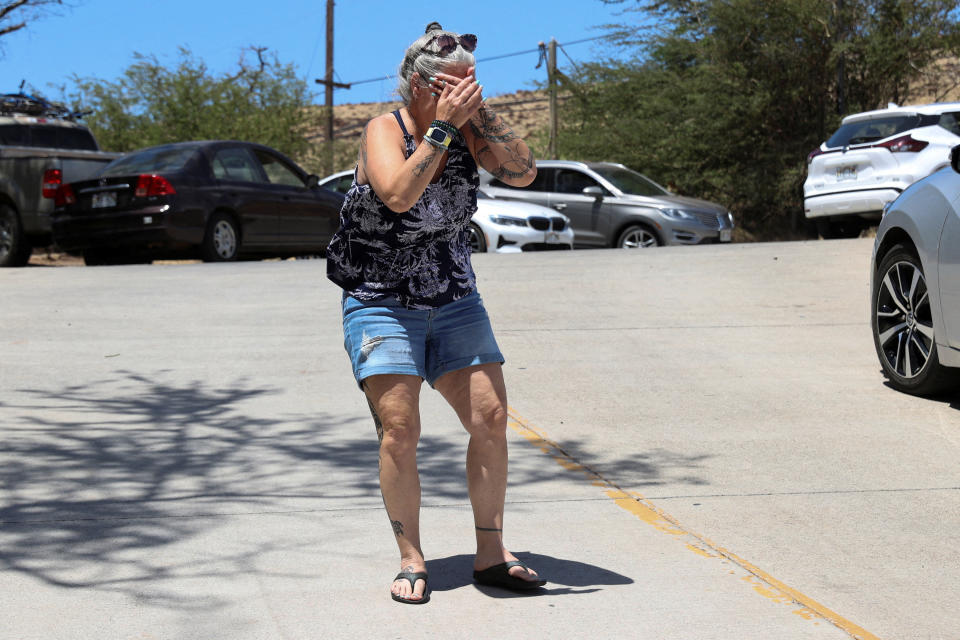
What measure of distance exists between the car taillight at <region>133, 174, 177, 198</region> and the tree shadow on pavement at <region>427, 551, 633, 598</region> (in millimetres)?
11222

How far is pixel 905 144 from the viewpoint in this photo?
53.8 feet

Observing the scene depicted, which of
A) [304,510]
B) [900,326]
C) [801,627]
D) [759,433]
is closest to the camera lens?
[801,627]

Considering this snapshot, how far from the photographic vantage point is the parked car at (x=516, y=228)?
57.9ft

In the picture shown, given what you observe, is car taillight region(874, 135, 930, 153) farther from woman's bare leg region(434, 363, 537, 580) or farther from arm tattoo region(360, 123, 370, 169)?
arm tattoo region(360, 123, 370, 169)

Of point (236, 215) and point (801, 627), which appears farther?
point (236, 215)

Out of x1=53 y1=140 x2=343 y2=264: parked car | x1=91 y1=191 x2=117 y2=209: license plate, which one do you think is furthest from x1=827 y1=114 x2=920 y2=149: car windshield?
x1=91 y1=191 x2=117 y2=209: license plate

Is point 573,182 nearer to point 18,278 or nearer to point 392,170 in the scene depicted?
point 18,278

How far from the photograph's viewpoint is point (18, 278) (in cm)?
1301

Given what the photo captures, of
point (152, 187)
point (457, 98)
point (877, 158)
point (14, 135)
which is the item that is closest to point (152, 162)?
point (152, 187)

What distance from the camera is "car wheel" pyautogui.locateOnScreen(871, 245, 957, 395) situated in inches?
274

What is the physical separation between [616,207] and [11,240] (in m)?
8.59

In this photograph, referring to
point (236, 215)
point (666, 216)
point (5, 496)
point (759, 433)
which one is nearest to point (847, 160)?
point (666, 216)

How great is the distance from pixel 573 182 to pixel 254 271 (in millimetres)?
7689

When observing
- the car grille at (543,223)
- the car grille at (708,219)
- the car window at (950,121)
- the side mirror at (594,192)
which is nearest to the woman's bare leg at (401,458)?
the car grille at (543,223)
